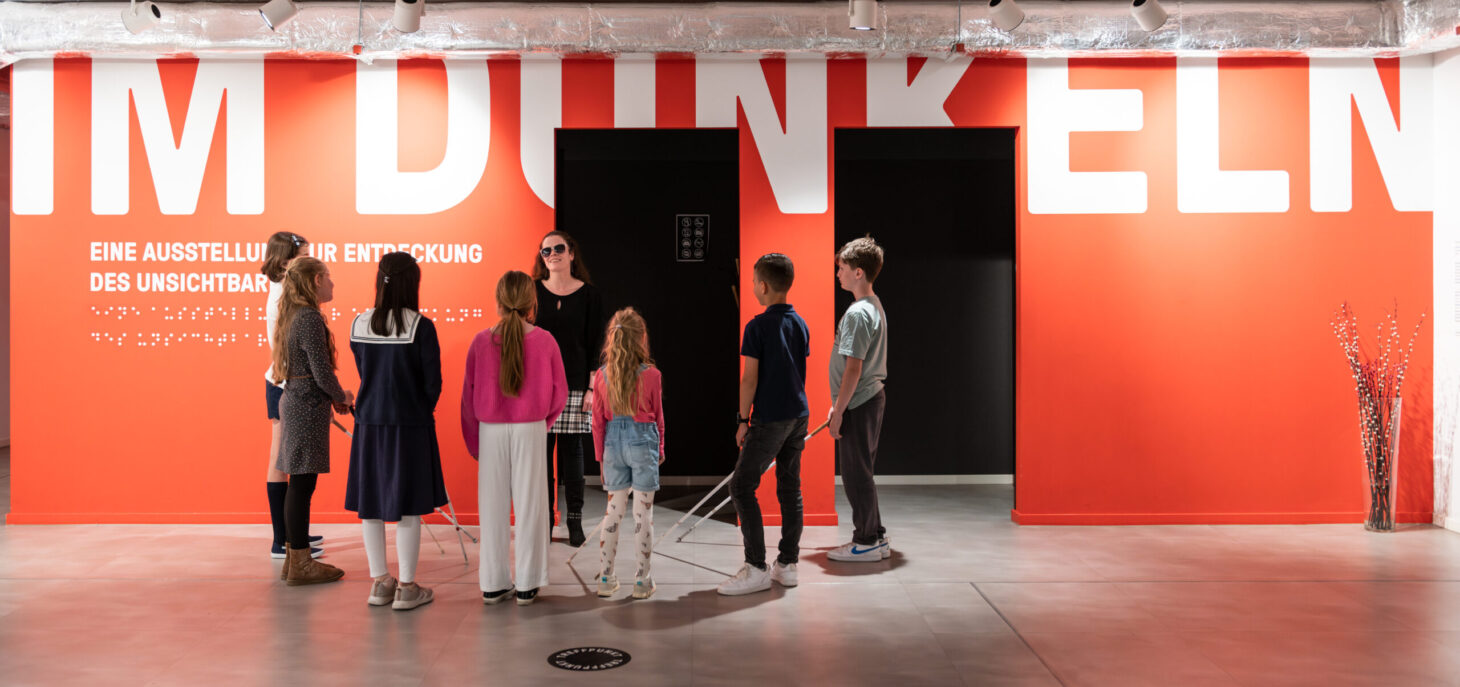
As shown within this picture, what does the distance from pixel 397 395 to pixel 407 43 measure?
7.94ft

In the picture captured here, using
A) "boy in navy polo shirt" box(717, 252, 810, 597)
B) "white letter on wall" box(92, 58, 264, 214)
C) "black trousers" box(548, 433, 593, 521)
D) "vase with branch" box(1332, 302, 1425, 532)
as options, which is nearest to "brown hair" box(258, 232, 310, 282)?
"white letter on wall" box(92, 58, 264, 214)

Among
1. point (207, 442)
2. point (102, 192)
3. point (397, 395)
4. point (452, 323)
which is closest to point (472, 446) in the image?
point (397, 395)

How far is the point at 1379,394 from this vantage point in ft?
16.8

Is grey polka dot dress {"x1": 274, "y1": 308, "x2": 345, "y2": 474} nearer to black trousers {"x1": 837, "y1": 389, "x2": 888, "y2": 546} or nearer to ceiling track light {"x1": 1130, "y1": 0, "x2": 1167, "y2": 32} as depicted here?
black trousers {"x1": 837, "y1": 389, "x2": 888, "y2": 546}

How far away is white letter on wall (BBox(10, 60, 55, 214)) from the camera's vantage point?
205 inches

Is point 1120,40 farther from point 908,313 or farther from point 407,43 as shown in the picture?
point 407,43

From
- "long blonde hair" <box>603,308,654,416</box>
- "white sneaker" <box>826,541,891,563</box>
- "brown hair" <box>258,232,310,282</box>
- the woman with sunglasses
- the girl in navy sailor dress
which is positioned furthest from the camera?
the woman with sunglasses

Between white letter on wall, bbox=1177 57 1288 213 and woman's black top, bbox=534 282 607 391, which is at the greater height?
white letter on wall, bbox=1177 57 1288 213

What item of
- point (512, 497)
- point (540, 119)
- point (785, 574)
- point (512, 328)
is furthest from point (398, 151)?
point (785, 574)

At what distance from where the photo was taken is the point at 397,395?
348cm

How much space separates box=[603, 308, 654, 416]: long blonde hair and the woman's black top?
3.03ft

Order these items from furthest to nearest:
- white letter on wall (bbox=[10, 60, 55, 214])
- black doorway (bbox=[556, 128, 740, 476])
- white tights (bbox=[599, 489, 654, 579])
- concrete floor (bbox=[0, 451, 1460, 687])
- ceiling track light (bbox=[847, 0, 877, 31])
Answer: black doorway (bbox=[556, 128, 740, 476]) → white letter on wall (bbox=[10, 60, 55, 214]) → ceiling track light (bbox=[847, 0, 877, 31]) → white tights (bbox=[599, 489, 654, 579]) → concrete floor (bbox=[0, 451, 1460, 687])

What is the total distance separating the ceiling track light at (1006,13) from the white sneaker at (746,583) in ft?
9.52

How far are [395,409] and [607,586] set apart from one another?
1.05m
